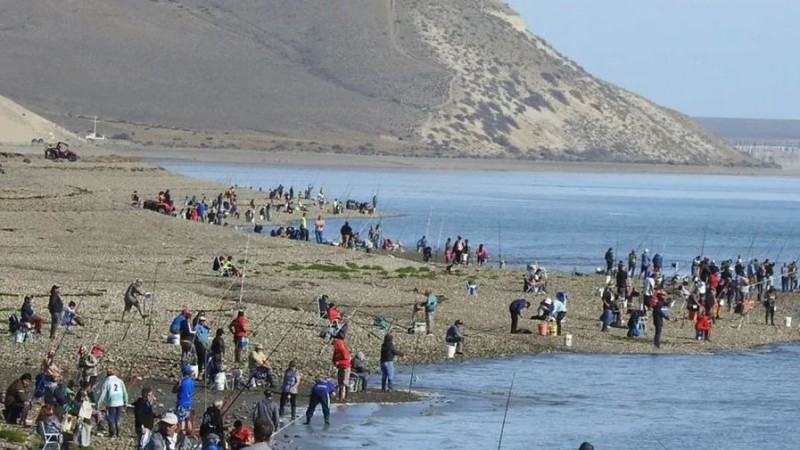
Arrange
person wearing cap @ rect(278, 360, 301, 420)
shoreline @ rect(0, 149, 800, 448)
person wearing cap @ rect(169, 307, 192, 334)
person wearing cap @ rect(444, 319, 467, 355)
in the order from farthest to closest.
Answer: person wearing cap @ rect(444, 319, 467, 355), shoreline @ rect(0, 149, 800, 448), person wearing cap @ rect(169, 307, 192, 334), person wearing cap @ rect(278, 360, 301, 420)

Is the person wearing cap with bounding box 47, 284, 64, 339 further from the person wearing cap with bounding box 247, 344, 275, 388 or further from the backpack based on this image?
the person wearing cap with bounding box 247, 344, 275, 388

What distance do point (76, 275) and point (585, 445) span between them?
23.0 meters

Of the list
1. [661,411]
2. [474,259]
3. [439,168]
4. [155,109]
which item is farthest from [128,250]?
[155,109]

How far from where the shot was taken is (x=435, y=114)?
196 meters

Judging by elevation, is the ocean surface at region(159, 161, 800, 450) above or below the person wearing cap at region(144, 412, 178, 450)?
below

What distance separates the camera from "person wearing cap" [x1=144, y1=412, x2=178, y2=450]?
19953mm

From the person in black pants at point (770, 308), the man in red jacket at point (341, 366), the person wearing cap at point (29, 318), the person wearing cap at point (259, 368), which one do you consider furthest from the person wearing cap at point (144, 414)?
the person in black pants at point (770, 308)

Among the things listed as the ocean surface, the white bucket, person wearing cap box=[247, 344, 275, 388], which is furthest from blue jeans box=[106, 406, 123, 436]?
person wearing cap box=[247, 344, 275, 388]

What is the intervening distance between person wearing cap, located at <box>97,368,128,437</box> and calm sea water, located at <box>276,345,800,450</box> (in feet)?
8.61

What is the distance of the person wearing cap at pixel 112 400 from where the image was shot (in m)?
22.7

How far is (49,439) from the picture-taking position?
2097 centimetres

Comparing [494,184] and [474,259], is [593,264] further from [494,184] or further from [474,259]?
[494,184]

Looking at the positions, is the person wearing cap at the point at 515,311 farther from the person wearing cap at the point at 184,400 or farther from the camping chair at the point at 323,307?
the person wearing cap at the point at 184,400

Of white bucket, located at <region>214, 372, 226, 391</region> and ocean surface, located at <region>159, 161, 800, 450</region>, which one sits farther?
white bucket, located at <region>214, 372, 226, 391</region>
